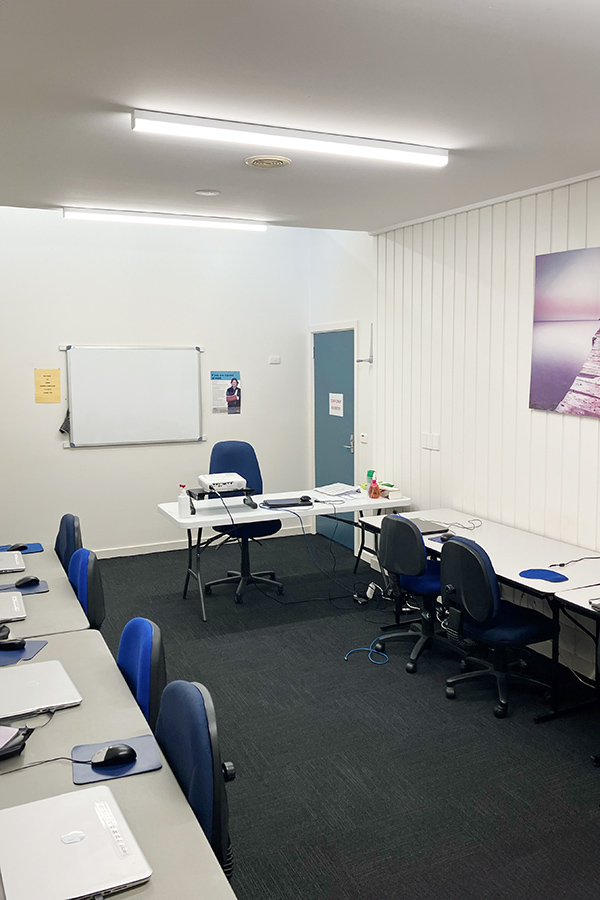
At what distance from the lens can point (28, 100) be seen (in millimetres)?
2650

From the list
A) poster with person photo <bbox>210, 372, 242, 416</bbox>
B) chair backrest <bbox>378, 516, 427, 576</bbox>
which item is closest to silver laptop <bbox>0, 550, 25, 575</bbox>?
chair backrest <bbox>378, 516, 427, 576</bbox>

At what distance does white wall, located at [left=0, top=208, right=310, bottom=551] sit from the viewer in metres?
6.06

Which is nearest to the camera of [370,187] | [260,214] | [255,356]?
[370,187]

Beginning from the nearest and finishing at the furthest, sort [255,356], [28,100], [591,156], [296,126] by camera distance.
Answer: [28,100] < [296,126] < [591,156] < [255,356]

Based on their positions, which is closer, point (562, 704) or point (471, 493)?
point (562, 704)

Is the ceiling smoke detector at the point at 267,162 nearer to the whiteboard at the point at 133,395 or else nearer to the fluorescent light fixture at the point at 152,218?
the fluorescent light fixture at the point at 152,218

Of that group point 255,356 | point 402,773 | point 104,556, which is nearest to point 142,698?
point 402,773

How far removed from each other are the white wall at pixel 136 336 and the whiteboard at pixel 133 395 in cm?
10

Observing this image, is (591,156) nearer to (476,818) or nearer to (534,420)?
(534,420)

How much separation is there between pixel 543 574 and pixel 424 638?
1.01m

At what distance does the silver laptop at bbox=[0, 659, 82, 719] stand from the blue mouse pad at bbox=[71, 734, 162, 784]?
0.89 feet

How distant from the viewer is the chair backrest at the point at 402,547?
4035mm

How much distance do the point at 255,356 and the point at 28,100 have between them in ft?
14.3

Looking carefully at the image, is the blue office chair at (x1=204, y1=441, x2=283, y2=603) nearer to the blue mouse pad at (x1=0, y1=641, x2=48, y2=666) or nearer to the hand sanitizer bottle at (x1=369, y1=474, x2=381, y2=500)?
the hand sanitizer bottle at (x1=369, y1=474, x2=381, y2=500)
